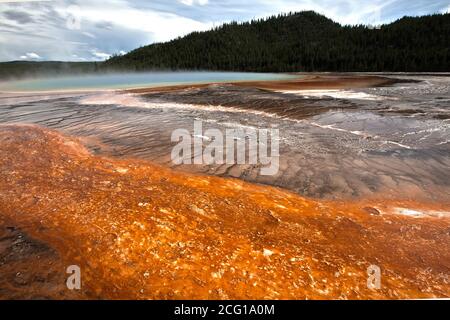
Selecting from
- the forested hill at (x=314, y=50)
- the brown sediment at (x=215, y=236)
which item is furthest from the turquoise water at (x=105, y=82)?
the forested hill at (x=314, y=50)

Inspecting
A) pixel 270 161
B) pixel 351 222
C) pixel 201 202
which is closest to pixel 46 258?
pixel 201 202

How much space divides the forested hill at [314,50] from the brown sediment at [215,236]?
67.9 metres

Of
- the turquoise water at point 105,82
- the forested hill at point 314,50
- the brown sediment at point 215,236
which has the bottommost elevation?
the brown sediment at point 215,236

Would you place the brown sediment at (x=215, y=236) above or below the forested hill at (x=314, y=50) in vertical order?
below

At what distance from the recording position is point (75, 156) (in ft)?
22.5

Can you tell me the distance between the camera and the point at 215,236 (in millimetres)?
3861

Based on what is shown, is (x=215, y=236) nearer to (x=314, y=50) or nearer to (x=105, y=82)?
(x=105, y=82)

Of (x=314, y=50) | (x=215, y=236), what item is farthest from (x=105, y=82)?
(x=314, y=50)

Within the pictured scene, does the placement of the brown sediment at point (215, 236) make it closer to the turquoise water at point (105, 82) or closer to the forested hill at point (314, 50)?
the turquoise water at point (105, 82)

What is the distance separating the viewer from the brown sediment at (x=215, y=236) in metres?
3.06

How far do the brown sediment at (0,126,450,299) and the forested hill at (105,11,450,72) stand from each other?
67853 millimetres

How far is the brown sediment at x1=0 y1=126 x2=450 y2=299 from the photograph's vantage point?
3.06 metres

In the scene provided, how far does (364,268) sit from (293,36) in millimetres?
157983
